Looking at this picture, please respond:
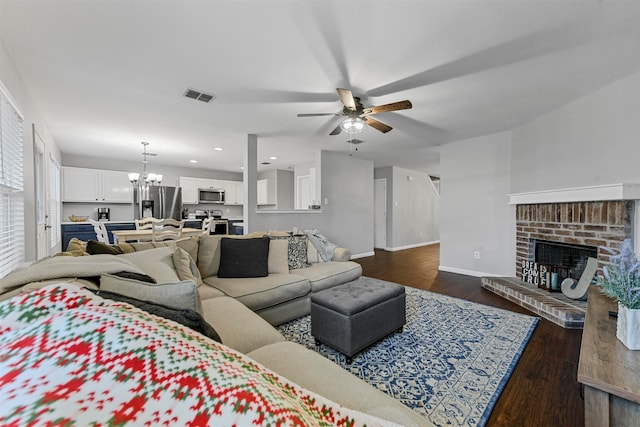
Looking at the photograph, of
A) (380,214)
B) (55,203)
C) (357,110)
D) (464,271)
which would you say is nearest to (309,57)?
(357,110)

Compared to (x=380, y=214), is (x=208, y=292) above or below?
below

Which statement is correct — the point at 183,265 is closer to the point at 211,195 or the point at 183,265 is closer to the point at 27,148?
the point at 27,148

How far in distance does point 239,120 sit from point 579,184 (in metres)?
4.29

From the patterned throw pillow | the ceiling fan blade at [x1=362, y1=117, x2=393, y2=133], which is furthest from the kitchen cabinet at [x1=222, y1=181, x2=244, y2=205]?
the ceiling fan blade at [x1=362, y1=117, x2=393, y2=133]

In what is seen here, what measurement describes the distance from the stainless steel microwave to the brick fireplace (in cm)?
704

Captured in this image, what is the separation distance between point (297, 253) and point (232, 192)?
5.55 metres

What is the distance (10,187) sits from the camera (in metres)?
2.04

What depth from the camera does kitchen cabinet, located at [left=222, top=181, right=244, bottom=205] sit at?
25.7 ft

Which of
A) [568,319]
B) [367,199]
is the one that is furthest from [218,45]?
[367,199]

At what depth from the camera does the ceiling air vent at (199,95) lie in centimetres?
271

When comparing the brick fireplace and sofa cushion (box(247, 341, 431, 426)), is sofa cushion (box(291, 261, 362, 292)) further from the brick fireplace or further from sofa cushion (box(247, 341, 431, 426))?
the brick fireplace

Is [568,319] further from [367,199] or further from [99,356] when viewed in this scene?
[367,199]

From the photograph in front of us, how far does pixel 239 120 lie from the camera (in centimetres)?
356

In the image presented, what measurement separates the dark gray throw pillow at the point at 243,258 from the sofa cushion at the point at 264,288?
0.27ft
